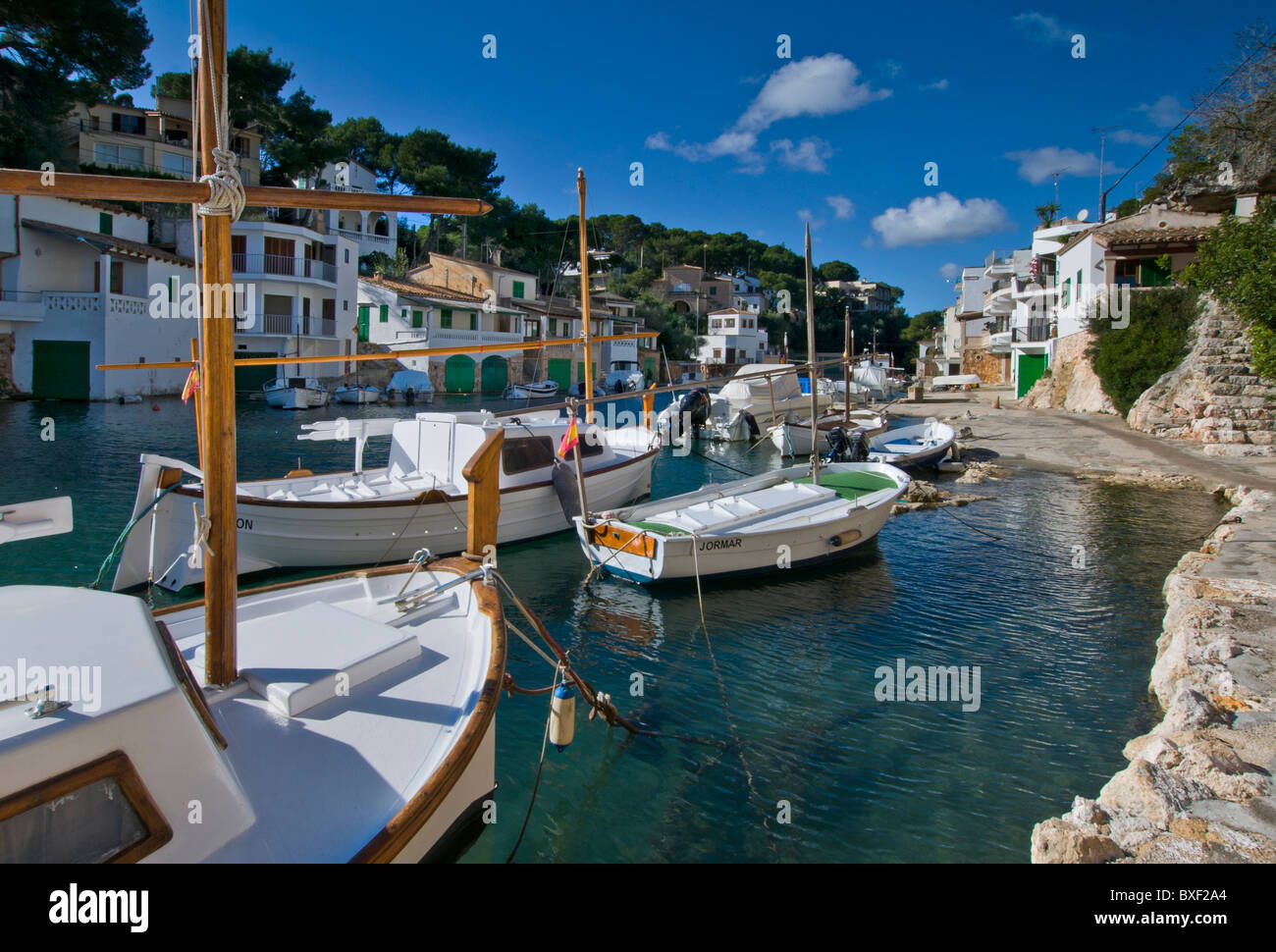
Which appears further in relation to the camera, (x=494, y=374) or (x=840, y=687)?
(x=494, y=374)

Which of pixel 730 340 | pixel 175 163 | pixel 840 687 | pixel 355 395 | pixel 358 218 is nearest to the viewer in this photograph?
pixel 840 687

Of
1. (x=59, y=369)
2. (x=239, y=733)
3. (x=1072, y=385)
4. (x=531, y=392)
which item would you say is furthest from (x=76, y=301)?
(x=1072, y=385)

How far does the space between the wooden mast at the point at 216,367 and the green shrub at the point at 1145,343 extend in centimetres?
3272

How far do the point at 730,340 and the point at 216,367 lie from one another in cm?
7325

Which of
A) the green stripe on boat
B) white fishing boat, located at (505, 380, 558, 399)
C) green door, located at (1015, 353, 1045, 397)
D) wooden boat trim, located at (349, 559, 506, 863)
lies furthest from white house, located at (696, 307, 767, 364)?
wooden boat trim, located at (349, 559, 506, 863)

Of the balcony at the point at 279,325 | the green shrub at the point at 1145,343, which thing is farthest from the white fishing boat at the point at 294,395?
the green shrub at the point at 1145,343

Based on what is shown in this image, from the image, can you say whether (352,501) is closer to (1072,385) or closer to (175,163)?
(1072,385)

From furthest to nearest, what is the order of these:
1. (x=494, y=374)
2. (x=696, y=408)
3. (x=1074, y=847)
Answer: (x=494, y=374) < (x=696, y=408) < (x=1074, y=847)

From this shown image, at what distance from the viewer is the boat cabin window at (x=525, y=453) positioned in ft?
49.6

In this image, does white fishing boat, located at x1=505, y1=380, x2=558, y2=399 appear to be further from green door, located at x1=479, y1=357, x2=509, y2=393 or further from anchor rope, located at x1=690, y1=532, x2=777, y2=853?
anchor rope, located at x1=690, y1=532, x2=777, y2=853

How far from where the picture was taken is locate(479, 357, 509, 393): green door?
56.1 meters

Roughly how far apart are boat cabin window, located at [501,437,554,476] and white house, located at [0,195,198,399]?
27.3m

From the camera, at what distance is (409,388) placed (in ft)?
155

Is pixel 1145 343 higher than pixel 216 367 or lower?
higher
